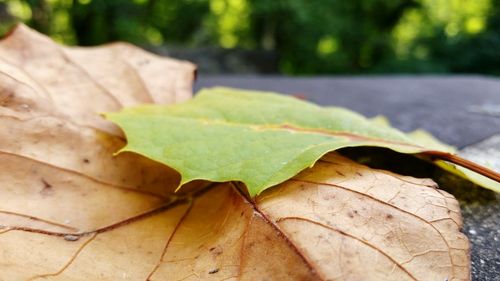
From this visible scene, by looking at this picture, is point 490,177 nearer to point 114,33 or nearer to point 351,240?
point 351,240

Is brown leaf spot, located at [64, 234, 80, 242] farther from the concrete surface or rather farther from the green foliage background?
the green foliage background

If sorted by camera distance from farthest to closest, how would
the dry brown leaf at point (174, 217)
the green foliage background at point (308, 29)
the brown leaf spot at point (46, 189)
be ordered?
the green foliage background at point (308, 29) → the brown leaf spot at point (46, 189) → the dry brown leaf at point (174, 217)

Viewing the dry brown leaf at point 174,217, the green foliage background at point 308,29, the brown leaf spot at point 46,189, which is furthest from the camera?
the green foliage background at point 308,29

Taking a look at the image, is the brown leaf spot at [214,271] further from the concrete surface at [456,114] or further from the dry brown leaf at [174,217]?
the concrete surface at [456,114]

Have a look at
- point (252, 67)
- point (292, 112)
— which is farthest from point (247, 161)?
point (252, 67)

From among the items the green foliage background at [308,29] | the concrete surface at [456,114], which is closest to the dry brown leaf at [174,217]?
the concrete surface at [456,114]

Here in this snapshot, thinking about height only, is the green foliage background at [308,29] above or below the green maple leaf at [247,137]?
below

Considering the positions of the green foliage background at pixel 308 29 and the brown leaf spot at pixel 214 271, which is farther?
the green foliage background at pixel 308 29
